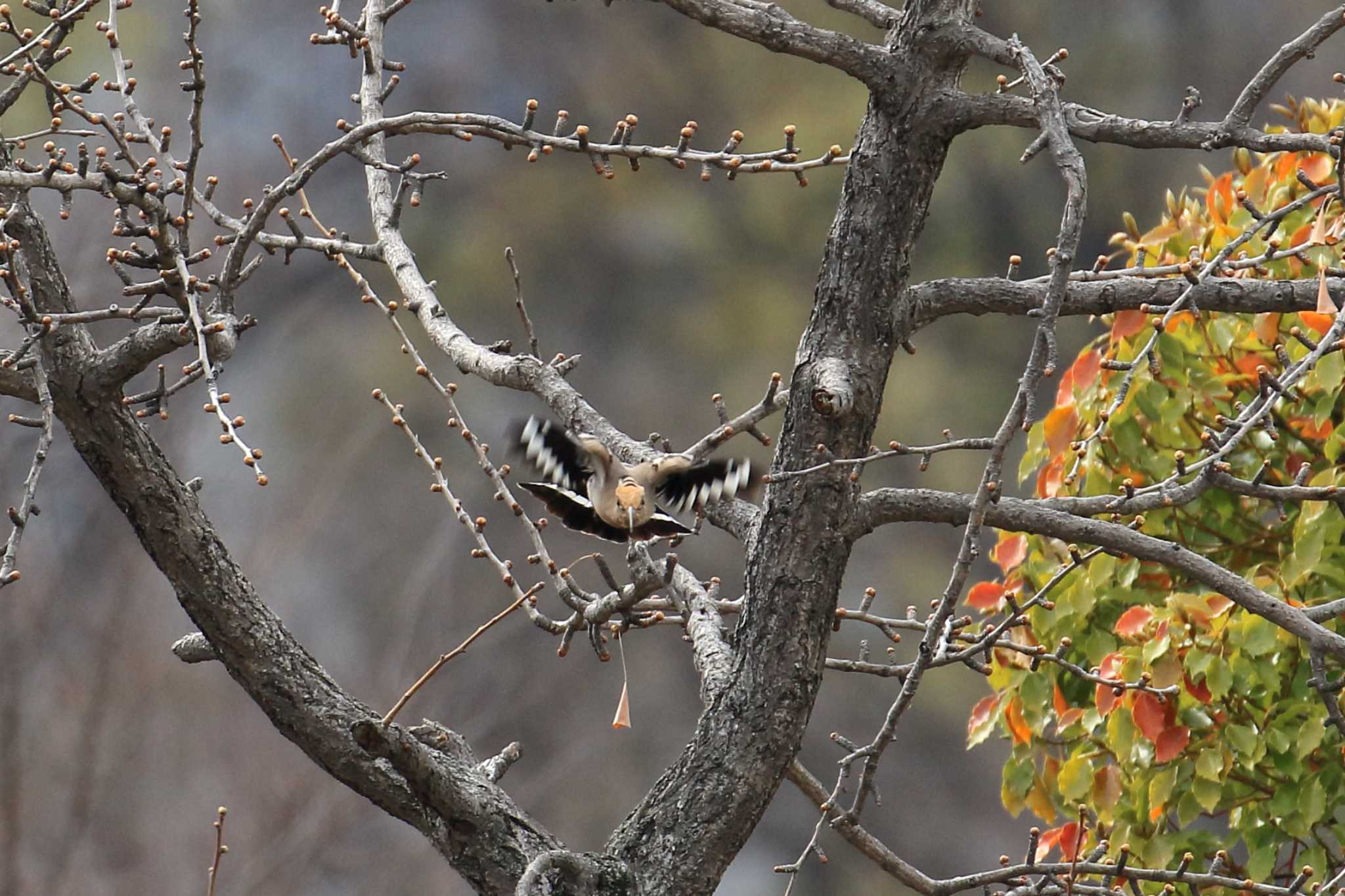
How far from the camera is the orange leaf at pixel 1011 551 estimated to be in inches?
80.2

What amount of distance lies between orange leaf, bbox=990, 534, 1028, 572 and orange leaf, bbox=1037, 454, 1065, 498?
0.26 ft

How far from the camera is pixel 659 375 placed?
25.3 feet

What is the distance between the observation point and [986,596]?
2.10 meters

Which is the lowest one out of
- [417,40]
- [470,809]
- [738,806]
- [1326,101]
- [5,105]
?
[470,809]

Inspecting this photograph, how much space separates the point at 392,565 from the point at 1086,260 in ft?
14.3

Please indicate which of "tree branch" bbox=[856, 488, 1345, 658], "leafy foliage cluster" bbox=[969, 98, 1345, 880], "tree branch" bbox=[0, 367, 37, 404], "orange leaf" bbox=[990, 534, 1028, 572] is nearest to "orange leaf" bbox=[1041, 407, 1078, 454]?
"leafy foliage cluster" bbox=[969, 98, 1345, 880]

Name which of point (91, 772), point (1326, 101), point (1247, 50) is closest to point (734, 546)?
point (91, 772)

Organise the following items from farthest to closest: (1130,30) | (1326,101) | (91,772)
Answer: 1. (1130,30)
2. (91,772)
3. (1326,101)

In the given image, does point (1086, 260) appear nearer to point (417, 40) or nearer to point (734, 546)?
point (734, 546)

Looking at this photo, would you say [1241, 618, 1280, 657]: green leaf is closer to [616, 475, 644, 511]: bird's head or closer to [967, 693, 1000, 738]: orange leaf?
[967, 693, 1000, 738]: orange leaf

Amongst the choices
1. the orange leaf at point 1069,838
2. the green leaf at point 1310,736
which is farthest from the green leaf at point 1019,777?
the green leaf at point 1310,736

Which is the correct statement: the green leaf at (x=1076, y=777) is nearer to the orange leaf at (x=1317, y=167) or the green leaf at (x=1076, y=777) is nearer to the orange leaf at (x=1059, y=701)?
the orange leaf at (x=1059, y=701)

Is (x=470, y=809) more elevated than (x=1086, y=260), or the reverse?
(x=1086, y=260)

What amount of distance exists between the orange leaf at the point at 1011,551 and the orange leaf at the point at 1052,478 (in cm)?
8
